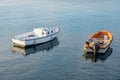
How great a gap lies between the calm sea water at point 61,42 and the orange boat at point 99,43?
1.40 meters

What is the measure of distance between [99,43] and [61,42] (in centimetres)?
1081

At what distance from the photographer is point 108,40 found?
71250 mm

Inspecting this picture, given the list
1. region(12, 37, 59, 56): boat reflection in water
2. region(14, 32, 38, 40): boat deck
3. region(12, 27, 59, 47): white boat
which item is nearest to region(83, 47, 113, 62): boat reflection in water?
region(12, 37, 59, 56): boat reflection in water

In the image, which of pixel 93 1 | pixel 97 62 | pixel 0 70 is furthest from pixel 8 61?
pixel 93 1

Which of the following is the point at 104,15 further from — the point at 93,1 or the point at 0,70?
the point at 0,70

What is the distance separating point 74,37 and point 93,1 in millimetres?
54894

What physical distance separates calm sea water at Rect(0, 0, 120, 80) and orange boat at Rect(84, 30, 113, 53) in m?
1.40

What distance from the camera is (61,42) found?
7656cm

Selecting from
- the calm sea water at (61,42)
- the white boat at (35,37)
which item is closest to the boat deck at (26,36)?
the white boat at (35,37)

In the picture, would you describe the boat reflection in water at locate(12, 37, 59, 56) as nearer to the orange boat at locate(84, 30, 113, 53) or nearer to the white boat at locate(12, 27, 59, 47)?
the white boat at locate(12, 27, 59, 47)

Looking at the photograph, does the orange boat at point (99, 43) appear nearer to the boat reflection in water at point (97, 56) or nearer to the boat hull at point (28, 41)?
the boat reflection in water at point (97, 56)

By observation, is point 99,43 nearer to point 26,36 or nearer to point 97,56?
point 97,56

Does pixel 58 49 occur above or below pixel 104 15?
below

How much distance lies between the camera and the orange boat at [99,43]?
66125 mm
